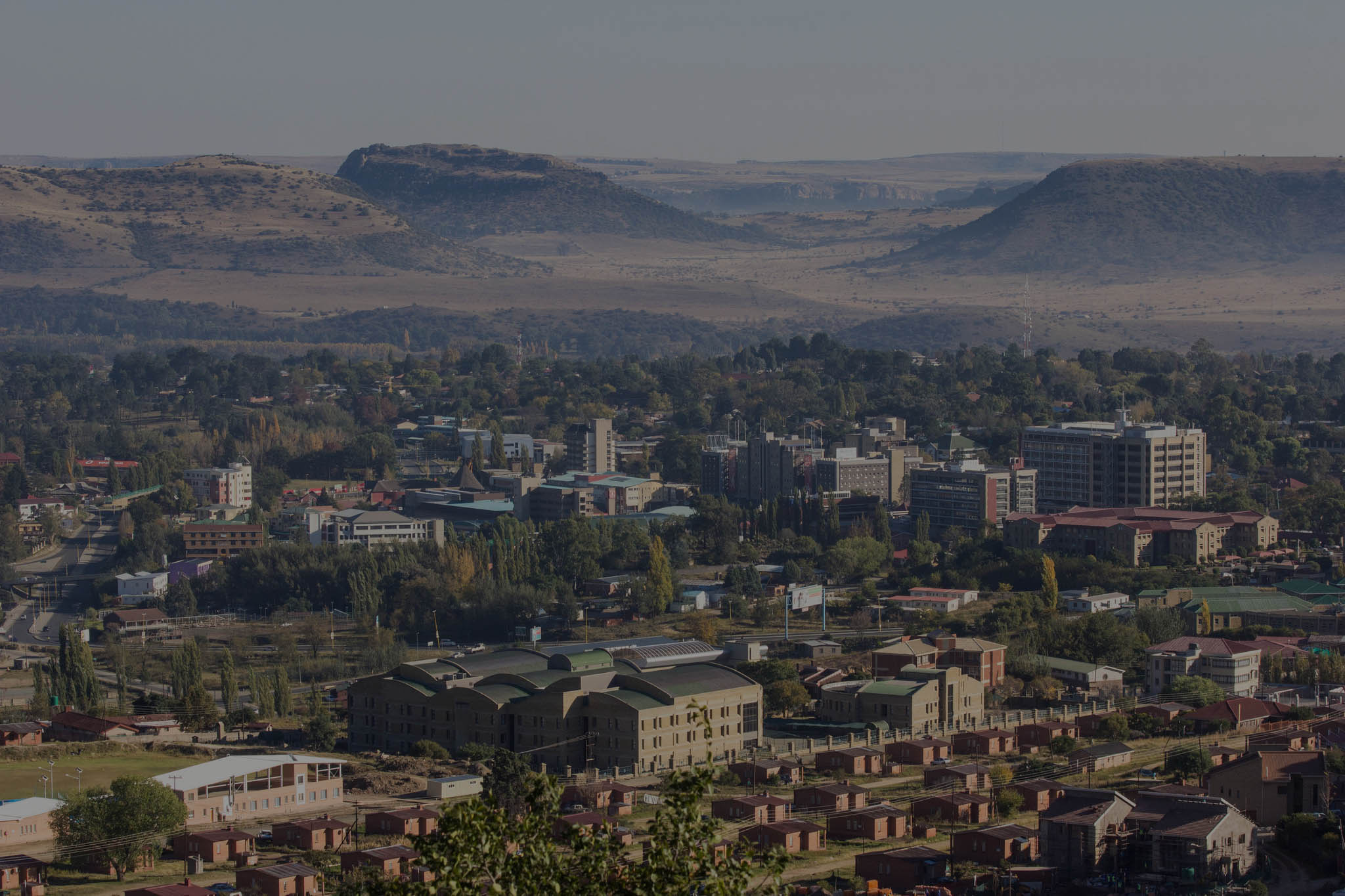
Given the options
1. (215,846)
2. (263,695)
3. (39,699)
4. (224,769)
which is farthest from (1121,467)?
(215,846)

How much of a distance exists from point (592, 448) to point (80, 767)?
51.2m

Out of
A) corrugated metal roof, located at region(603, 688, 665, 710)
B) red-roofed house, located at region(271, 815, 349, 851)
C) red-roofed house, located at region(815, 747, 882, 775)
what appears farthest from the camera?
corrugated metal roof, located at region(603, 688, 665, 710)

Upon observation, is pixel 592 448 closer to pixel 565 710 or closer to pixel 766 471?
pixel 766 471

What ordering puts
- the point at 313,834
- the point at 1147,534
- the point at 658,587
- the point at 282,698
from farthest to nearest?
the point at 1147,534 < the point at 658,587 < the point at 282,698 < the point at 313,834

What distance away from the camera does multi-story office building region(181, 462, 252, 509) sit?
78.9 metres

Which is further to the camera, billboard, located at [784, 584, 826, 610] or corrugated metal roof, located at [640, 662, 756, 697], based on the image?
billboard, located at [784, 584, 826, 610]

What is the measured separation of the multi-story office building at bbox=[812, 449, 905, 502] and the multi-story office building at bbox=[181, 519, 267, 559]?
17420 mm

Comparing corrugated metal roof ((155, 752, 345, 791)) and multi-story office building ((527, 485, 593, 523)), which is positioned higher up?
corrugated metal roof ((155, 752, 345, 791))

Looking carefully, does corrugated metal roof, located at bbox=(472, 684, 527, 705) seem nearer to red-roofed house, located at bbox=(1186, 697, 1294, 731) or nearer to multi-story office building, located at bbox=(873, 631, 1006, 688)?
multi-story office building, located at bbox=(873, 631, 1006, 688)

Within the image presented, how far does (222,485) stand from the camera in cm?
7894

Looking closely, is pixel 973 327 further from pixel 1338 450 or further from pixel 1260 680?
pixel 1260 680

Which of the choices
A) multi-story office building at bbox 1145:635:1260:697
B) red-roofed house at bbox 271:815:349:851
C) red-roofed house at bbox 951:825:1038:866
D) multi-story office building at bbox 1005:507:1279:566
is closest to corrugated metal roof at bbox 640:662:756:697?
red-roofed house at bbox 271:815:349:851

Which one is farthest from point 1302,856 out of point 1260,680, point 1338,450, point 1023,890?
point 1338,450

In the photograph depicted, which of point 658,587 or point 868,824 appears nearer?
point 868,824
